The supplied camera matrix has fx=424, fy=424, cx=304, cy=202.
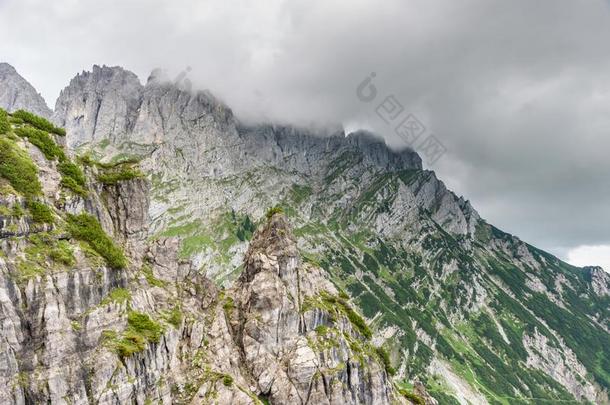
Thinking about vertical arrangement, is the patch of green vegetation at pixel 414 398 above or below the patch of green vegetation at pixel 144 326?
below

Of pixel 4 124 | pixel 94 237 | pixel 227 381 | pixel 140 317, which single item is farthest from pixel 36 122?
pixel 227 381

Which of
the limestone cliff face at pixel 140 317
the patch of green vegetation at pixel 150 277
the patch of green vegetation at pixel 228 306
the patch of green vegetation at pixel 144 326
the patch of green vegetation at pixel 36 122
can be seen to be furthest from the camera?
the patch of green vegetation at pixel 228 306

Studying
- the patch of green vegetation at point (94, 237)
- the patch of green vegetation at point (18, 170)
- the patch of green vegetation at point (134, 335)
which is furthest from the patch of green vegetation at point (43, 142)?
the patch of green vegetation at point (134, 335)

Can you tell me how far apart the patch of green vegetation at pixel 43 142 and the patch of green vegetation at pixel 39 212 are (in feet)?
45.0

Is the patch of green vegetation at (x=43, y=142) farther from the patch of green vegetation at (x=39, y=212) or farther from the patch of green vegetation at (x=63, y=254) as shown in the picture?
the patch of green vegetation at (x=63, y=254)

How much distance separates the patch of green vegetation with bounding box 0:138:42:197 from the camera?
218ft

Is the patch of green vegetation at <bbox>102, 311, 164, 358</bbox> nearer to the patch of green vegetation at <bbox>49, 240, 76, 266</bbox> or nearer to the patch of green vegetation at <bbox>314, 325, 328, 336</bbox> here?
the patch of green vegetation at <bbox>49, 240, 76, 266</bbox>

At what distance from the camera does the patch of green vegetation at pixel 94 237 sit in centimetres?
7200

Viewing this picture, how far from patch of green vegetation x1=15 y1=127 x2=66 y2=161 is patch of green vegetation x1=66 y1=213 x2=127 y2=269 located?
527 inches

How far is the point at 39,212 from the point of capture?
6681cm

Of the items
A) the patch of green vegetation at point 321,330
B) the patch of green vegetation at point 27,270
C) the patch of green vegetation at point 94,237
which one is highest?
the patch of green vegetation at point 94,237

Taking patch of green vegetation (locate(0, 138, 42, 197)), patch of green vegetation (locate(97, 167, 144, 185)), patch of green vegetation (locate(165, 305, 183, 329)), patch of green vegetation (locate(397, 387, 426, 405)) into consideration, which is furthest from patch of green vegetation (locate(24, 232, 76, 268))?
patch of green vegetation (locate(397, 387, 426, 405))

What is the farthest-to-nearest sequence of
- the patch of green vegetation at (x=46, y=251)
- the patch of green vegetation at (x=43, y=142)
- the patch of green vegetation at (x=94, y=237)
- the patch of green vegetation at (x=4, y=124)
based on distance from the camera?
1. the patch of green vegetation at (x=43, y=142)
2. the patch of green vegetation at (x=4, y=124)
3. the patch of green vegetation at (x=94, y=237)
4. the patch of green vegetation at (x=46, y=251)

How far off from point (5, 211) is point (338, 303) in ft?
267
